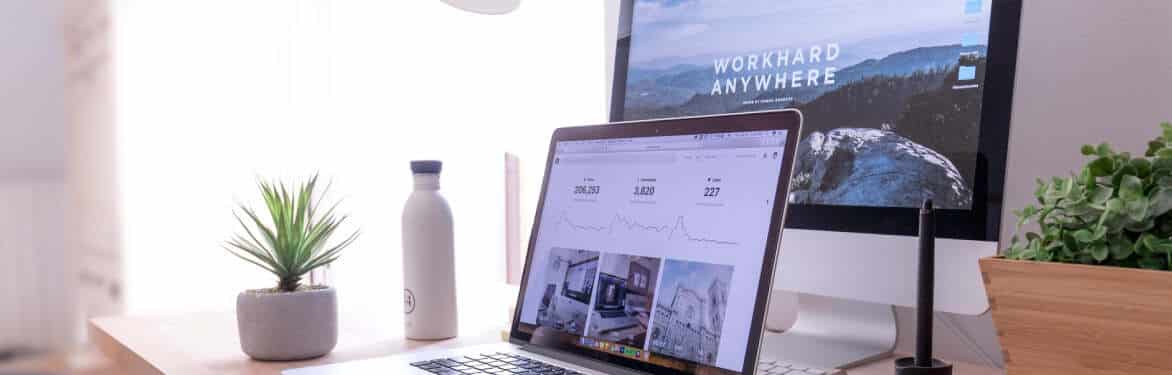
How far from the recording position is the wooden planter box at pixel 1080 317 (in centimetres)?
57

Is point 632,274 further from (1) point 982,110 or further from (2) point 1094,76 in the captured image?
(2) point 1094,76

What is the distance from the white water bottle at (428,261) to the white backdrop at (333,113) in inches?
38.8

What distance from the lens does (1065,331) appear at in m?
0.61

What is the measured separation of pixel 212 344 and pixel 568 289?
A: 19.2 inches

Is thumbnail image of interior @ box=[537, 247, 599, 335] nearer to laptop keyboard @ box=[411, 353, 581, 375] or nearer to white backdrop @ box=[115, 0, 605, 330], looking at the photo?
laptop keyboard @ box=[411, 353, 581, 375]

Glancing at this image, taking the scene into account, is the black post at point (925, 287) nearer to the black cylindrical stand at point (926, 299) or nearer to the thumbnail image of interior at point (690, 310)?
the black cylindrical stand at point (926, 299)

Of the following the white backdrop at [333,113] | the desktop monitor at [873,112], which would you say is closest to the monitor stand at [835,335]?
the desktop monitor at [873,112]

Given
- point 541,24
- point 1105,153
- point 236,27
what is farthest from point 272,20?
point 1105,153

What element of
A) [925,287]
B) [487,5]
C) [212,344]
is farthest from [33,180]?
[925,287]

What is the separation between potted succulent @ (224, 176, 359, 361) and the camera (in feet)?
3.22

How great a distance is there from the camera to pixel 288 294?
988mm

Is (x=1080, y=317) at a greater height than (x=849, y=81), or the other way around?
(x=849, y=81)

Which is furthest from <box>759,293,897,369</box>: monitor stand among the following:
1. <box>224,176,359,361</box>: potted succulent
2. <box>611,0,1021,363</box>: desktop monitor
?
<box>224,176,359,361</box>: potted succulent

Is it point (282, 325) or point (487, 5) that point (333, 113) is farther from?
point (282, 325)
